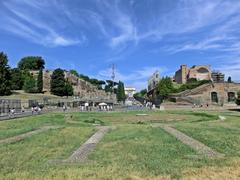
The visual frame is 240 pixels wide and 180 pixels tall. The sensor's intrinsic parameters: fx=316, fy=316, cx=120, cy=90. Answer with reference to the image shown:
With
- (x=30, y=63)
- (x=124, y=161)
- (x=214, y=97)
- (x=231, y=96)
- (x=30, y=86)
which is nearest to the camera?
(x=124, y=161)

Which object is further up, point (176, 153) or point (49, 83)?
point (49, 83)

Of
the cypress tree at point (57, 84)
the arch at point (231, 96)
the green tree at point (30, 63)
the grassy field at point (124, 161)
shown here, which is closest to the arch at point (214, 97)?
the arch at point (231, 96)

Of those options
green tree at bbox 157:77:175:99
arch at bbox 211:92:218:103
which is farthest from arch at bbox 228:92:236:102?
green tree at bbox 157:77:175:99

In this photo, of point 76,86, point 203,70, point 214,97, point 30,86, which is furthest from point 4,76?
point 203,70

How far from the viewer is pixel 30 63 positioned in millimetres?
119875

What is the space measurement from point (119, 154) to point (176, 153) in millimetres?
1556

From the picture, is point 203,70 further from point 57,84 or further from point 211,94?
point 57,84

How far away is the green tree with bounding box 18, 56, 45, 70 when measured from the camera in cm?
11919

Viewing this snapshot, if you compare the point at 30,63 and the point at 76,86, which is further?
the point at 30,63

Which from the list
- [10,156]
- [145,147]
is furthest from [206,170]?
[10,156]

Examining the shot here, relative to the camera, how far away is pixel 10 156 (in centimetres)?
867

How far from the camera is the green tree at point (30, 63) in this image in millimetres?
119188

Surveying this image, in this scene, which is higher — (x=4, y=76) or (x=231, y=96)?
(x=4, y=76)

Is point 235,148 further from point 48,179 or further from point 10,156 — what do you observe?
point 10,156
